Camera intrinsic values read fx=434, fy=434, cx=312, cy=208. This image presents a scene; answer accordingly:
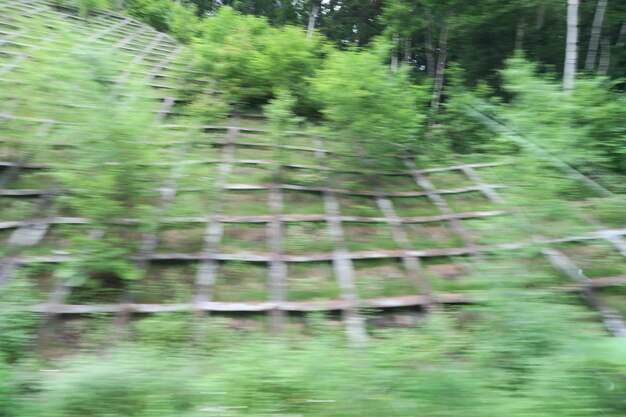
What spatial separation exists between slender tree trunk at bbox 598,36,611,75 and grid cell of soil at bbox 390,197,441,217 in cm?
683

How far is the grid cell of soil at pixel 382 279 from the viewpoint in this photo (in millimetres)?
4395

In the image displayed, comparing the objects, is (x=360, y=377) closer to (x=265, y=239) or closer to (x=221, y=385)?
(x=221, y=385)

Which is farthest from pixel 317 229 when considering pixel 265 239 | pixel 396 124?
pixel 396 124

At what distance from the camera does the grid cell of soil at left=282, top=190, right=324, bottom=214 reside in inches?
223

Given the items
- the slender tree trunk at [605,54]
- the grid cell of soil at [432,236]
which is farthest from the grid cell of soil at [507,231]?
the slender tree trunk at [605,54]

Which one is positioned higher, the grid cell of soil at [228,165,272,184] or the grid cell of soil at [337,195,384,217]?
the grid cell of soil at [228,165,272,184]

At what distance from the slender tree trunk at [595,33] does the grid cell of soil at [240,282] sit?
906 centimetres

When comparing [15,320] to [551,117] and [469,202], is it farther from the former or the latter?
[469,202]

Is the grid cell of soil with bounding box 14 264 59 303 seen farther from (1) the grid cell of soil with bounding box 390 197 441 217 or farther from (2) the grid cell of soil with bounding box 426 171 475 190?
(2) the grid cell of soil with bounding box 426 171 475 190

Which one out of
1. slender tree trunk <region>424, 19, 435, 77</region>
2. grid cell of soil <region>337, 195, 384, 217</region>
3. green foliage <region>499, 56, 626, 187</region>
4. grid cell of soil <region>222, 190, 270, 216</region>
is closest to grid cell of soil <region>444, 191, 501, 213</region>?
grid cell of soil <region>337, 195, 384, 217</region>

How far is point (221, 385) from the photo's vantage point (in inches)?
103

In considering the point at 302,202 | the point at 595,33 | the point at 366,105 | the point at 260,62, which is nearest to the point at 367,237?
the point at 302,202

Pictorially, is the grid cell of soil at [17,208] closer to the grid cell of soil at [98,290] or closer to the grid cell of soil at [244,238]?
the grid cell of soil at [98,290]

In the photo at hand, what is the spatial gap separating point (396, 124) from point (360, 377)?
4.52 metres
